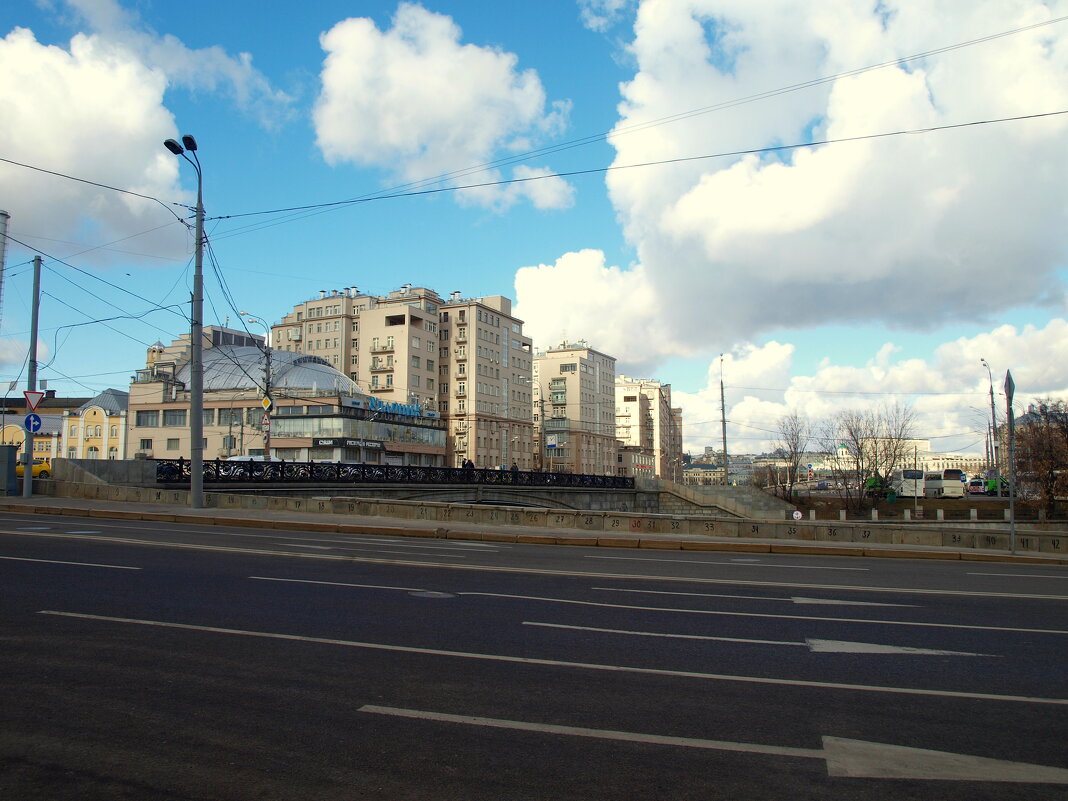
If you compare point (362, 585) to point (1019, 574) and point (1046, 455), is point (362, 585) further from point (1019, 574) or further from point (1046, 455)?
point (1046, 455)

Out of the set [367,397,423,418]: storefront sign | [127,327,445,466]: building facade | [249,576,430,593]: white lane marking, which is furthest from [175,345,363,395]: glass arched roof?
[249,576,430,593]: white lane marking

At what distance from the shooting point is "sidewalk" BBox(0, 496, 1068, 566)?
18.7m

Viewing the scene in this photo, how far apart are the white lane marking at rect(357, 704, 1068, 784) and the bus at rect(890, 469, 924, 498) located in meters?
64.7

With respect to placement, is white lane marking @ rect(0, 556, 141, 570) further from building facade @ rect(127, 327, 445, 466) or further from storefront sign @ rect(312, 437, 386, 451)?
storefront sign @ rect(312, 437, 386, 451)

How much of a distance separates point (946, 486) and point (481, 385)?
62544mm

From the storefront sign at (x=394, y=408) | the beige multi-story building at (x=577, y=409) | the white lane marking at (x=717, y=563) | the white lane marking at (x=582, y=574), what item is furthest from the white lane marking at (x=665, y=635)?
the beige multi-story building at (x=577, y=409)

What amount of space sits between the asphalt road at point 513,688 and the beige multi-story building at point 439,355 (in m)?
96.2

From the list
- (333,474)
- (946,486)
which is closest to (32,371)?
(333,474)

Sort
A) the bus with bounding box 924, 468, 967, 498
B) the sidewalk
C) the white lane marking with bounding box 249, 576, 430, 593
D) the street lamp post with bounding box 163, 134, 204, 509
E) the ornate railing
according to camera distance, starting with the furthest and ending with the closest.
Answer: the bus with bounding box 924, 468, 967, 498 → the ornate railing → the street lamp post with bounding box 163, 134, 204, 509 → the sidewalk → the white lane marking with bounding box 249, 576, 430, 593

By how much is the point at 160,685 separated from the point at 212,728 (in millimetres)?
1202

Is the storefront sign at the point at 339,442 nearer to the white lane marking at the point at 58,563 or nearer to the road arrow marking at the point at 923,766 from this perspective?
the white lane marking at the point at 58,563

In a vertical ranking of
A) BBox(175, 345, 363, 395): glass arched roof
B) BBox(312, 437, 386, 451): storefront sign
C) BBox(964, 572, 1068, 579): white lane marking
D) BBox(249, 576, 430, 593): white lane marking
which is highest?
BBox(175, 345, 363, 395): glass arched roof

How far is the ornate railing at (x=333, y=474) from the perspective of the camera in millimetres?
36344

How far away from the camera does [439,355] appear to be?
117 metres
